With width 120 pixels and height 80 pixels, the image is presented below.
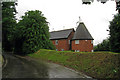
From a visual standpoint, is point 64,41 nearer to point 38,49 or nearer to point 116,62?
point 38,49

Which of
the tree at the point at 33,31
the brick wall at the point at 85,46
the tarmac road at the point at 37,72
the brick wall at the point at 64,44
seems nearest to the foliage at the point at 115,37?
the brick wall at the point at 85,46

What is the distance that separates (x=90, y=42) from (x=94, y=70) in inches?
799

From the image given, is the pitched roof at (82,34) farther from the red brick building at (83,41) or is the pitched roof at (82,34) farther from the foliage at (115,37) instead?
the foliage at (115,37)

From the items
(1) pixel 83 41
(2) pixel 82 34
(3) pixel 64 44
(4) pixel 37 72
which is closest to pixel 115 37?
(1) pixel 83 41

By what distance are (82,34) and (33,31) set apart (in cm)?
1453

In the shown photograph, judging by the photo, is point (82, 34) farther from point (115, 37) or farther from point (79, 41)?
point (115, 37)

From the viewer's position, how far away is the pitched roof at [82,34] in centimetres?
3016

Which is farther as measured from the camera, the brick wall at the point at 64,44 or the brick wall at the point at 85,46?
the brick wall at the point at 64,44

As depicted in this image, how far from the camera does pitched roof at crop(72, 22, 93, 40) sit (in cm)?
3016

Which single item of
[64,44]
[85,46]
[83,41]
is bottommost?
[85,46]

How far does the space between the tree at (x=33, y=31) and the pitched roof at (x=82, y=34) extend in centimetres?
961

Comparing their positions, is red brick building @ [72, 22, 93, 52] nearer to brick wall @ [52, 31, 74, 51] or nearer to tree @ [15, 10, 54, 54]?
brick wall @ [52, 31, 74, 51]

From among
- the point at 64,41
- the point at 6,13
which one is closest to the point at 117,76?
the point at 6,13

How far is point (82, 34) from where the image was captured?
A: 3089 cm
